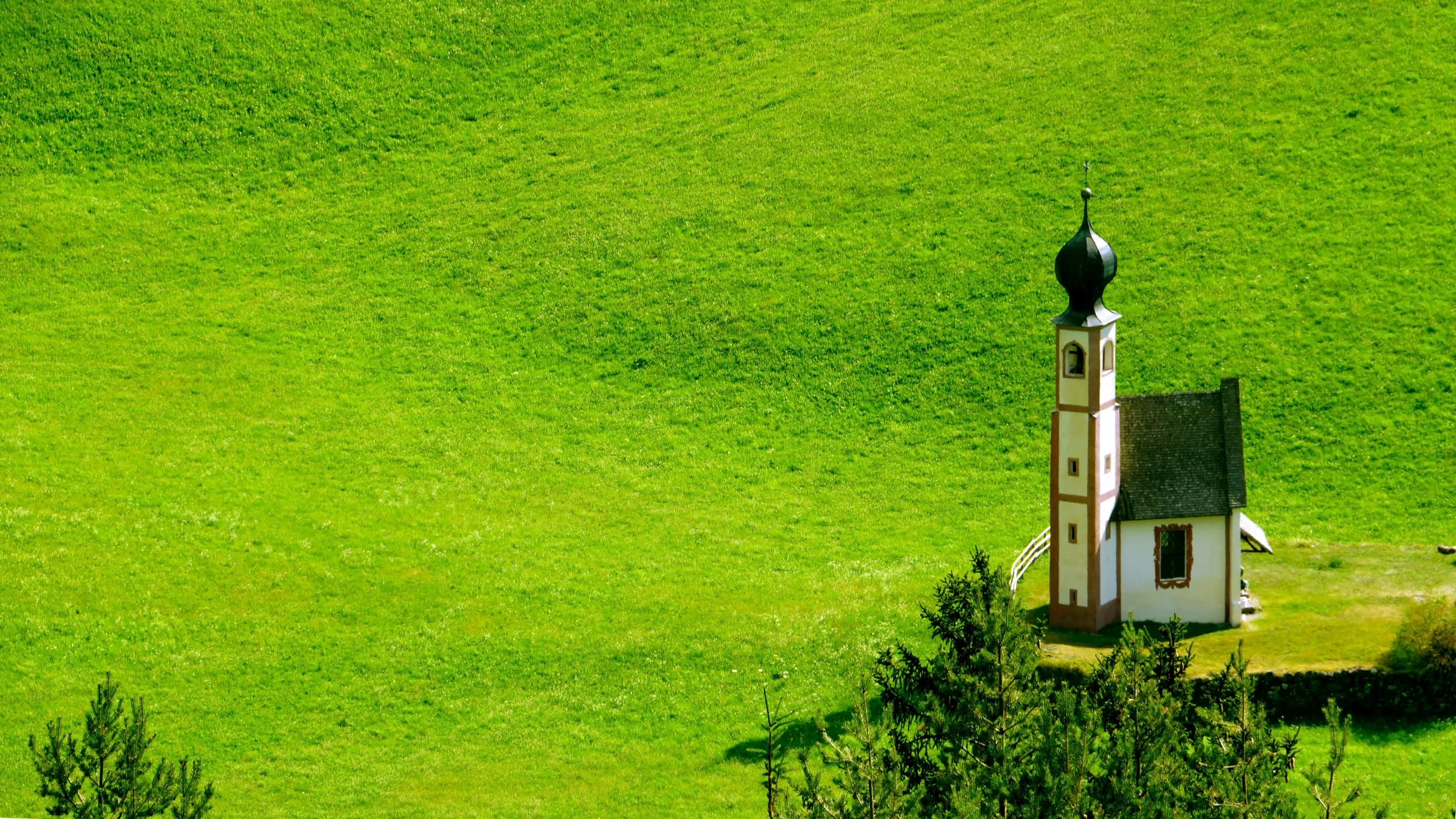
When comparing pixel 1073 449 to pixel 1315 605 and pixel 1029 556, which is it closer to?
pixel 1029 556

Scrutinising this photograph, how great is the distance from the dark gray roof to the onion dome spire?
2491 millimetres

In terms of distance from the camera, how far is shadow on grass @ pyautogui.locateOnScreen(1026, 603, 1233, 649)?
35.3 m

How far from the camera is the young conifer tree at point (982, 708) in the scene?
21672 millimetres

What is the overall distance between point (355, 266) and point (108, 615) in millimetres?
25321

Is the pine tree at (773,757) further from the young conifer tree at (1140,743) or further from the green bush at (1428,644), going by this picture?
the green bush at (1428,644)

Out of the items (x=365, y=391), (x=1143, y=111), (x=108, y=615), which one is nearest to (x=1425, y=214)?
(x=1143, y=111)

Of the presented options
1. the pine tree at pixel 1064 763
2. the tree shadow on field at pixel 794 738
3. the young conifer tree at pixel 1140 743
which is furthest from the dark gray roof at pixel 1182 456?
the pine tree at pixel 1064 763

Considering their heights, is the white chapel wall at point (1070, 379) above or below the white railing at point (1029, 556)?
above

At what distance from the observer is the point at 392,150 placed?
70.2 metres

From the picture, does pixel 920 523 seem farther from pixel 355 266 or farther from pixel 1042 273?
pixel 355 266

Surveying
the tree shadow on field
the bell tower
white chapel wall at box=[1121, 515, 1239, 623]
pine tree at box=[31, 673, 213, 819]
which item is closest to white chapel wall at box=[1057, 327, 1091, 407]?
the bell tower

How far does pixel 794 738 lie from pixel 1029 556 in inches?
339

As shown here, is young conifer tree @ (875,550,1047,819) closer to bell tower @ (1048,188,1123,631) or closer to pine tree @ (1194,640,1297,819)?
pine tree @ (1194,640,1297,819)

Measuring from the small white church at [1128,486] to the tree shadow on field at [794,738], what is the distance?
5472mm
